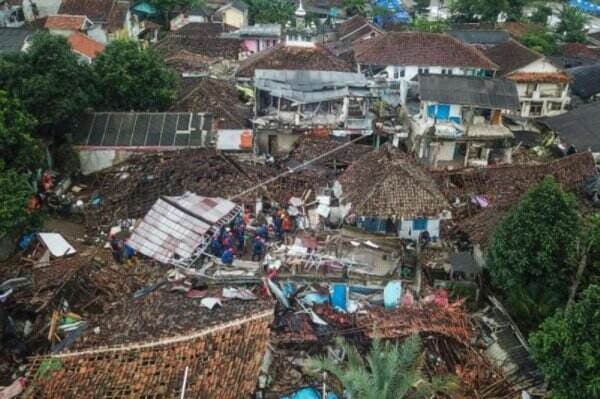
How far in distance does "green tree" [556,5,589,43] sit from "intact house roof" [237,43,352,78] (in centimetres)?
3335

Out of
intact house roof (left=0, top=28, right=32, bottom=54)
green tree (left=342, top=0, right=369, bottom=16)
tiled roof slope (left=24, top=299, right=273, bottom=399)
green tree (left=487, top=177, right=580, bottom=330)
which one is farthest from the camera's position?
green tree (left=342, top=0, right=369, bottom=16)

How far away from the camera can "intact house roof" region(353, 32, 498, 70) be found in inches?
1495

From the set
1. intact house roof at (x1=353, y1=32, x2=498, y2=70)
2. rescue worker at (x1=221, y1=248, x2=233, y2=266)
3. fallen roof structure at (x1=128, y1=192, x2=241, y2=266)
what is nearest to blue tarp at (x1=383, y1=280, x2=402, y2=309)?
rescue worker at (x1=221, y1=248, x2=233, y2=266)

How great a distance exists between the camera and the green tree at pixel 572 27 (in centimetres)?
5741

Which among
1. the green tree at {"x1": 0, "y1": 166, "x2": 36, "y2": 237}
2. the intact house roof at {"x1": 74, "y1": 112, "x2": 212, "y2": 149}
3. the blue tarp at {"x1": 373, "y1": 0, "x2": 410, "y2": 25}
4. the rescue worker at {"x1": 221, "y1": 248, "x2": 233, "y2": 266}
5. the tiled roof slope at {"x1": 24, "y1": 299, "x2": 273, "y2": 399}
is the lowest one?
the blue tarp at {"x1": 373, "y1": 0, "x2": 410, "y2": 25}

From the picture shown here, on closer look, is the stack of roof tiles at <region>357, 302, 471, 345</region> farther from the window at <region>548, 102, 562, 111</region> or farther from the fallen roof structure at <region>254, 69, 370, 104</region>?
the window at <region>548, 102, 562, 111</region>

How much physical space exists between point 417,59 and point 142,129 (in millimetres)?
19806

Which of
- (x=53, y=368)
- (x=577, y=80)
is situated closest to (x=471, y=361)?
(x=53, y=368)

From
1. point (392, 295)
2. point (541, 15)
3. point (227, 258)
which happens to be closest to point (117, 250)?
point (227, 258)

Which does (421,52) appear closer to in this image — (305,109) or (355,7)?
(305,109)

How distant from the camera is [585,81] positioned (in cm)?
4231

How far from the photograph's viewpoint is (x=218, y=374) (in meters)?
14.0

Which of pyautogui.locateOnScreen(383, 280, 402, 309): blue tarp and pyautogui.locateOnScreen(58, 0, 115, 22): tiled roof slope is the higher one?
pyautogui.locateOnScreen(58, 0, 115, 22): tiled roof slope

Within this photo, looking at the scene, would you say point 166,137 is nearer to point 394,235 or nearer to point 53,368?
point 394,235
